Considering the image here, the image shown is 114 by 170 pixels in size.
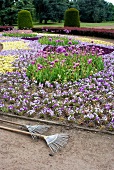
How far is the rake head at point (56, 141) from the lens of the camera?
11.1 feet

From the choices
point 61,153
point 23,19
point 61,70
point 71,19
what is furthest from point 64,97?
point 71,19

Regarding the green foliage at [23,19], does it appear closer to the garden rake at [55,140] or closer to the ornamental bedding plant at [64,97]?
the ornamental bedding plant at [64,97]

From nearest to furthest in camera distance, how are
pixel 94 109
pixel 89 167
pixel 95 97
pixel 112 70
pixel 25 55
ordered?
pixel 89 167
pixel 94 109
pixel 95 97
pixel 112 70
pixel 25 55

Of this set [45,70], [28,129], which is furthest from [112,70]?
[28,129]

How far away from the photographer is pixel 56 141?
3492mm

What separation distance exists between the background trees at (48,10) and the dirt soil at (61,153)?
32.8 metres

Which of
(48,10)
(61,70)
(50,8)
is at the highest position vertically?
(50,8)

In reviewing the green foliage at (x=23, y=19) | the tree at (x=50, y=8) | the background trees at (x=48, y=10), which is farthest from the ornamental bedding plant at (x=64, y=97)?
the tree at (x=50, y=8)

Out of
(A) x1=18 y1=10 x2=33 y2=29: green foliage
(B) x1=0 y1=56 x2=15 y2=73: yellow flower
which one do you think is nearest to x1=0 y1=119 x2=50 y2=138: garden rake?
(B) x1=0 y1=56 x2=15 y2=73: yellow flower

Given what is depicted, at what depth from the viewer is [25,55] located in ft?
30.2

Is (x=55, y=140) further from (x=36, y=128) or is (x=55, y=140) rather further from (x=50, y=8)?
(x=50, y=8)

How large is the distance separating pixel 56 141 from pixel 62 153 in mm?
267

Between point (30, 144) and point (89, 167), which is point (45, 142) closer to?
point (30, 144)

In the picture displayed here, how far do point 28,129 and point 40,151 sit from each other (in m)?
0.55
